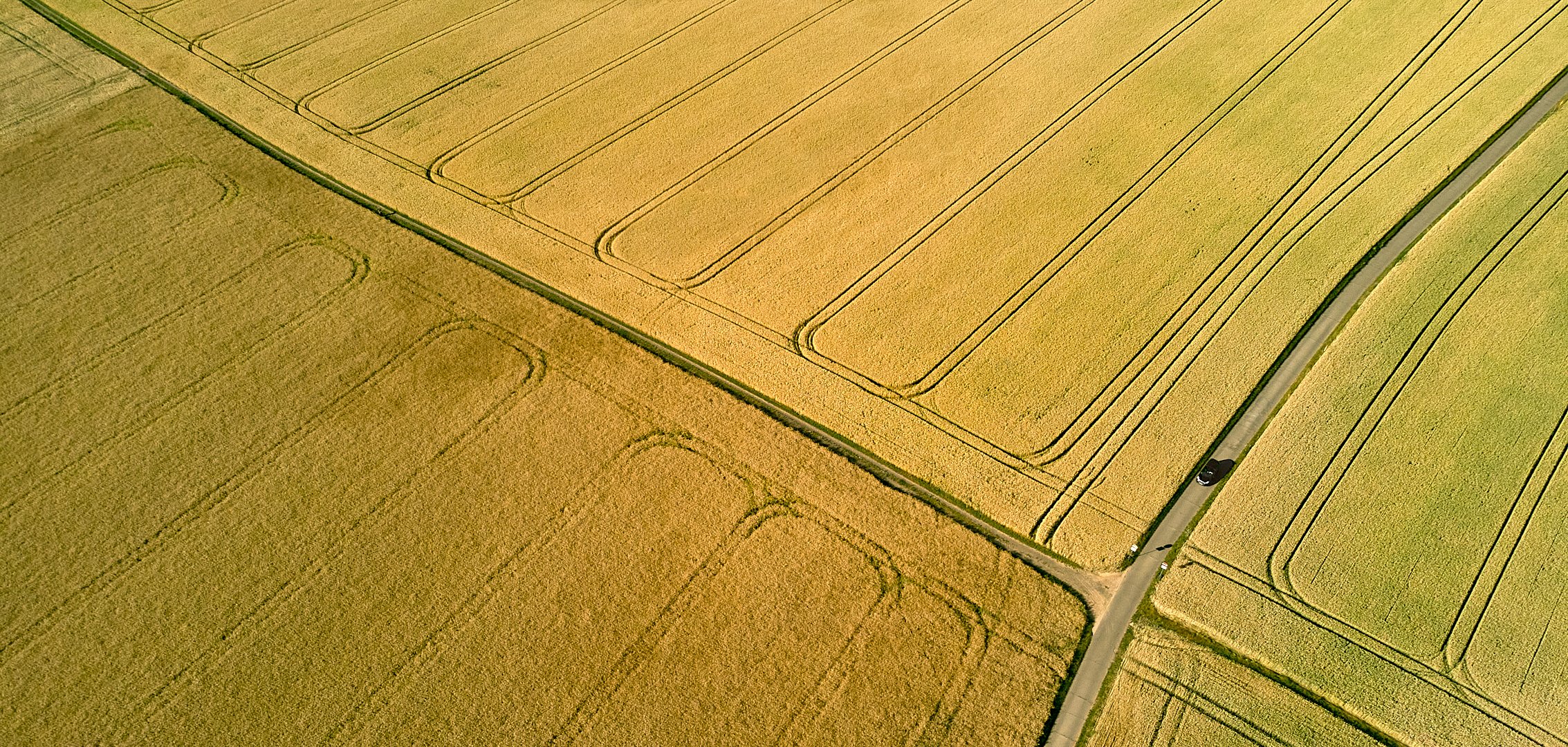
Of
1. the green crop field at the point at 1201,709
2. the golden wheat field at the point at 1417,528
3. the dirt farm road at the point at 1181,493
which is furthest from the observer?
the dirt farm road at the point at 1181,493

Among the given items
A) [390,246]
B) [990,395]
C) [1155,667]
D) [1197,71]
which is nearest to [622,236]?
[390,246]

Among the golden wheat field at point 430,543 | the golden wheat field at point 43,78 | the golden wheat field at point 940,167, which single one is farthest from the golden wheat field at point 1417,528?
the golden wheat field at point 43,78

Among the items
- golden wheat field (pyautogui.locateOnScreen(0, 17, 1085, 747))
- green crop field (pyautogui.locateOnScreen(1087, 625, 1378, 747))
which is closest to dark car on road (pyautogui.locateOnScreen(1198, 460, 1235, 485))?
green crop field (pyautogui.locateOnScreen(1087, 625, 1378, 747))

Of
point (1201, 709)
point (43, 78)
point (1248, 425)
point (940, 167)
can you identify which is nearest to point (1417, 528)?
point (1248, 425)

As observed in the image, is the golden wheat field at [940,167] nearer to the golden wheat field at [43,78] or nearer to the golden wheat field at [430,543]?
the golden wheat field at [43,78]

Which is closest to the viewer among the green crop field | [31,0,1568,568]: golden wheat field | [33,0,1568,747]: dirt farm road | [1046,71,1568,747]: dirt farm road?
the green crop field

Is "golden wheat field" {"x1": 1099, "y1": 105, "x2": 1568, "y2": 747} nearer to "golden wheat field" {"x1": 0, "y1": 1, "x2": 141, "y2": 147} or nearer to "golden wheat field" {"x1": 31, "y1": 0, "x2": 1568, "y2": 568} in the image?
"golden wheat field" {"x1": 31, "y1": 0, "x2": 1568, "y2": 568}

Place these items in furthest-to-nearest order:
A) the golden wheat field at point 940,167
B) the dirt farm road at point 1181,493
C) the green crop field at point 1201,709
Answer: the golden wheat field at point 940,167 → the dirt farm road at point 1181,493 → the green crop field at point 1201,709
